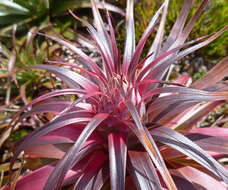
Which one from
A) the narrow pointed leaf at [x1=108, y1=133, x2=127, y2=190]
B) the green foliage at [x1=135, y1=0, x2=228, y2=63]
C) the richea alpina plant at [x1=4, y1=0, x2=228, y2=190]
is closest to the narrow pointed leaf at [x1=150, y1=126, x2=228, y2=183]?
the richea alpina plant at [x1=4, y1=0, x2=228, y2=190]

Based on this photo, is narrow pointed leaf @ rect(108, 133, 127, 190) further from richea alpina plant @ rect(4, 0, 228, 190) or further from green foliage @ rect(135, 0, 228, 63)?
green foliage @ rect(135, 0, 228, 63)

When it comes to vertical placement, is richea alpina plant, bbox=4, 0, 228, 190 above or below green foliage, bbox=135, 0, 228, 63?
below

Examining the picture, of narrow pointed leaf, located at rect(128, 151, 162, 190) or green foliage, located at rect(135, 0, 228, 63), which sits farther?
green foliage, located at rect(135, 0, 228, 63)

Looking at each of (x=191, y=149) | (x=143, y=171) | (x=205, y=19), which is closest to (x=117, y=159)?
(x=143, y=171)

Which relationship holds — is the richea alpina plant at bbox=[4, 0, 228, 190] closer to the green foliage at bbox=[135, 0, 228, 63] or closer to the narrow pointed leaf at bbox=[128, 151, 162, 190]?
the narrow pointed leaf at bbox=[128, 151, 162, 190]

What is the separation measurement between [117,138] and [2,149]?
3.57ft

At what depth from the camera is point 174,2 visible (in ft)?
5.47

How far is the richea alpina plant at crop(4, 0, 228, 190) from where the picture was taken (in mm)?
633

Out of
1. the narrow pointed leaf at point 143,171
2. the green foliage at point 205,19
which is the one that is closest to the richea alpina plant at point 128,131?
the narrow pointed leaf at point 143,171

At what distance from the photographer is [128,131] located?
758mm

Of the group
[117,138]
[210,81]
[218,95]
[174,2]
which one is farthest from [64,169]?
[174,2]

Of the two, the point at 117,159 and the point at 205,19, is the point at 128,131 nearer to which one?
the point at 117,159

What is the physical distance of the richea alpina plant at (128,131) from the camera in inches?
24.9

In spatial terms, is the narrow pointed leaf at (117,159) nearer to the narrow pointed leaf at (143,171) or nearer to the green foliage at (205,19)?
the narrow pointed leaf at (143,171)
